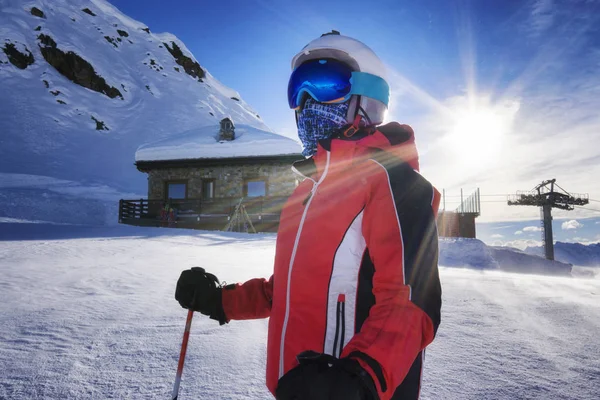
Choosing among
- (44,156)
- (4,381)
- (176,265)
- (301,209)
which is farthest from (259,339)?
(44,156)

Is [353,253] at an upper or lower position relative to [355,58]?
lower

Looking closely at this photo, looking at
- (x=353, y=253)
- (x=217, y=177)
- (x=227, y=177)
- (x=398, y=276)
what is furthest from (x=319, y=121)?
(x=217, y=177)

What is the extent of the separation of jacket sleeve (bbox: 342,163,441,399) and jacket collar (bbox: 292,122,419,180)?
6cm

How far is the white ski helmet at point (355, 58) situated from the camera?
1291mm

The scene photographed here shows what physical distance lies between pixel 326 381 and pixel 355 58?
3.93 ft

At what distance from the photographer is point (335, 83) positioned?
4.29ft

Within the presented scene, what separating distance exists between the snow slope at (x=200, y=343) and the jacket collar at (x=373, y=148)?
147 cm

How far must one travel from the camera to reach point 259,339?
8.49 feet

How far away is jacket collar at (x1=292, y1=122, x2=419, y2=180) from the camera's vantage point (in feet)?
3.34

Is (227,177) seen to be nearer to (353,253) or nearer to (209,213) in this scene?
(209,213)

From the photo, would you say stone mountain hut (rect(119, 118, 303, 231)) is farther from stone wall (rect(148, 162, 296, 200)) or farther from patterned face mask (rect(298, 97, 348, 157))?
patterned face mask (rect(298, 97, 348, 157))

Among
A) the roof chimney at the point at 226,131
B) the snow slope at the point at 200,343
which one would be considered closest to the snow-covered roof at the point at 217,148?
the roof chimney at the point at 226,131

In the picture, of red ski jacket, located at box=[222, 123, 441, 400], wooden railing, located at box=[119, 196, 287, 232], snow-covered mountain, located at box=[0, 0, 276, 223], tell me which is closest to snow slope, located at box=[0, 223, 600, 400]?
red ski jacket, located at box=[222, 123, 441, 400]

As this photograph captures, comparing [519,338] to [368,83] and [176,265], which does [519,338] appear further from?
[176,265]
